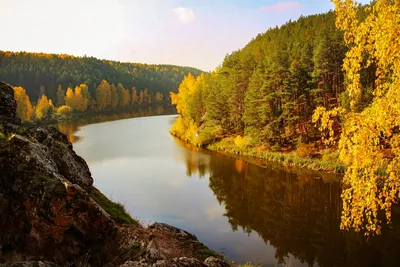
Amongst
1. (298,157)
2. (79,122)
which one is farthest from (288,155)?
(79,122)

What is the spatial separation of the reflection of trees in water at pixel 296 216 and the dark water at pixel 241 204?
54mm

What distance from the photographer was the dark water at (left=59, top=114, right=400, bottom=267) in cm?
1842

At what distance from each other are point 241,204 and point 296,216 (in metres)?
4.61

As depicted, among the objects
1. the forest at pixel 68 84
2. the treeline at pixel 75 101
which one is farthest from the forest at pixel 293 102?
the forest at pixel 68 84

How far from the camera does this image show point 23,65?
138125 mm

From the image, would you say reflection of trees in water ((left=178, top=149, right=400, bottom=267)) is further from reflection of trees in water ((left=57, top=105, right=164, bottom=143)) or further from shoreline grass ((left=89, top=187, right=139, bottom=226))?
reflection of trees in water ((left=57, top=105, right=164, bottom=143))

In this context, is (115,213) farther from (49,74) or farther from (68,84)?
(49,74)

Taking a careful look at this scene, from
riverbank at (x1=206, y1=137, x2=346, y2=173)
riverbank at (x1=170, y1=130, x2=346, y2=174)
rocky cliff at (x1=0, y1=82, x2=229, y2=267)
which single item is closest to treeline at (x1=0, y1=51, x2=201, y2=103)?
riverbank at (x1=170, y1=130, x2=346, y2=174)

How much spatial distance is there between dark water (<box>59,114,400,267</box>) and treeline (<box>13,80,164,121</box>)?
3743cm

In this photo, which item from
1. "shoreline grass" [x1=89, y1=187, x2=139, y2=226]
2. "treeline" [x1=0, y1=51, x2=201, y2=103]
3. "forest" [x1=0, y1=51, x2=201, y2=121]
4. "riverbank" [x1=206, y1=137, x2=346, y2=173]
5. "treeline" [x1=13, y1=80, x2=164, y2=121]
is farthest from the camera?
"treeline" [x1=0, y1=51, x2=201, y2=103]

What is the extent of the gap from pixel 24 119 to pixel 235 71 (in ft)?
166

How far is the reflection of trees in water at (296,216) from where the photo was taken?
18.0 m

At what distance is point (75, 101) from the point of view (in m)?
104

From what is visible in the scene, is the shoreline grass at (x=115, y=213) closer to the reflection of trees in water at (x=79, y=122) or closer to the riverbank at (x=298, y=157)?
the riverbank at (x=298, y=157)
